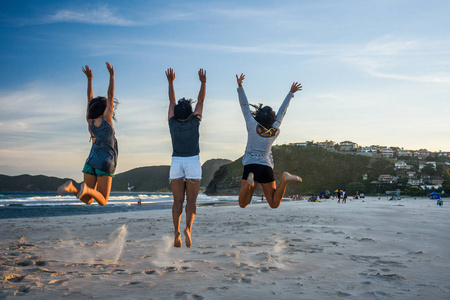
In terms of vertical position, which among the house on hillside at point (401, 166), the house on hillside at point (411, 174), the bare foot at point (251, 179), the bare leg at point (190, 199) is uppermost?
the house on hillside at point (401, 166)

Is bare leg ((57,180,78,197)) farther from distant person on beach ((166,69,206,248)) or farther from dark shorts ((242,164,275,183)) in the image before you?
dark shorts ((242,164,275,183))

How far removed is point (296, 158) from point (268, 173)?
127ft

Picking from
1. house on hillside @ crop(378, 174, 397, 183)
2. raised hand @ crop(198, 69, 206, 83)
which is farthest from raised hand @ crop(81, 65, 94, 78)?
house on hillside @ crop(378, 174, 397, 183)

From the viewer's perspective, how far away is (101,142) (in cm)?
689

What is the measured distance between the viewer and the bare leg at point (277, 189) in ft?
22.9

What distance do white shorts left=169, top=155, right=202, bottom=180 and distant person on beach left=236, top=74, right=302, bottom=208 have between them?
1064 mm

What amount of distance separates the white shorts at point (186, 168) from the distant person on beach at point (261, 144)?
1064mm

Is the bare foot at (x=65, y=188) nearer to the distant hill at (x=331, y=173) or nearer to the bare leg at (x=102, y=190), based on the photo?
the bare leg at (x=102, y=190)

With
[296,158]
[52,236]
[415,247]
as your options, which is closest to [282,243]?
[415,247]

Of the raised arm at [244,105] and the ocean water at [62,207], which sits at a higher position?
the raised arm at [244,105]

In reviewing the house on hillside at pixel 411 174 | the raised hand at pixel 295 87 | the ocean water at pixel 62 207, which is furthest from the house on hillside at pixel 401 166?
the raised hand at pixel 295 87

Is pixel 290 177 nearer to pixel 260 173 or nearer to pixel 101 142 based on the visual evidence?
pixel 260 173

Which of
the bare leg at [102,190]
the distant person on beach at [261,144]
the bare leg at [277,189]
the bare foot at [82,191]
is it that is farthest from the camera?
the distant person on beach at [261,144]

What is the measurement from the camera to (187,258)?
1099cm
